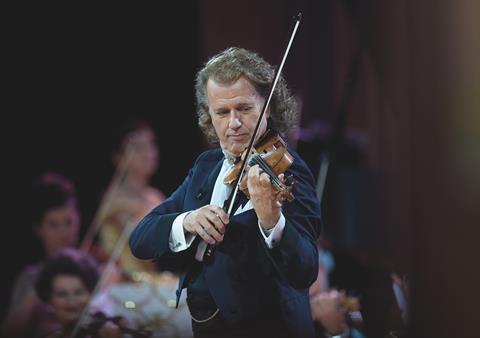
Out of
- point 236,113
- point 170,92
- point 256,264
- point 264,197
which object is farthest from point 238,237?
point 170,92

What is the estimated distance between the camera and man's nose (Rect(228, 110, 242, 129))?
236cm

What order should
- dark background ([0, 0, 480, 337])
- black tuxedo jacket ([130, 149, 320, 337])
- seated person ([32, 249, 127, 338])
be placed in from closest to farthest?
black tuxedo jacket ([130, 149, 320, 337])
seated person ([32, 249, 127, 338])
dark background ([0, 0, 480, 337])

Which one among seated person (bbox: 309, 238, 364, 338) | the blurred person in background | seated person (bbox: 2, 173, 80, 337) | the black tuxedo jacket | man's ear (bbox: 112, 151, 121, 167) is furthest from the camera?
man's ear (bbox: 112, 151, 121, 167)

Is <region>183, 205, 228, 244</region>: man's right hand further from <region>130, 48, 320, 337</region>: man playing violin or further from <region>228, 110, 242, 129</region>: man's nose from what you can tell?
<region>228, 110, 242, 129</region>: man's nose

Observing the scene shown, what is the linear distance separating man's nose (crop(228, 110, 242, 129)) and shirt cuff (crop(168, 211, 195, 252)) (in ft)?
0.73

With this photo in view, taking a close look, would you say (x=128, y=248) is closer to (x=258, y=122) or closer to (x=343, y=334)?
(x=343, y=334)

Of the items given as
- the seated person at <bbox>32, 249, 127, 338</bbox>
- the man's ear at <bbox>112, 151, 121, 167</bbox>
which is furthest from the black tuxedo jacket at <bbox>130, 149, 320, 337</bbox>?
the man's ear at <bbox>112, 151, 121, 167</bbox>

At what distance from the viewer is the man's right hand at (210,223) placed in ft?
7.41

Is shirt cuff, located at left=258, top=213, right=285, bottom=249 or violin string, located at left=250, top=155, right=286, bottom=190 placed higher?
violin string, located at left=250, top=155, right=286, bottom=190

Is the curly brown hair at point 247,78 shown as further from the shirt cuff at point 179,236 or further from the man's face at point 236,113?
the shirt cuff at point 179,236

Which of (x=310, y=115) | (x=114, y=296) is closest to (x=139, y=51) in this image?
(x=310, y=115)

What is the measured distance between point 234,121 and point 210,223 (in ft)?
0.83

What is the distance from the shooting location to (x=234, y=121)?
93.0 inches

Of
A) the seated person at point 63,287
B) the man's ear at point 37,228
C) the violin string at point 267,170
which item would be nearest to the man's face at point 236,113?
the violin string at point 267,170
